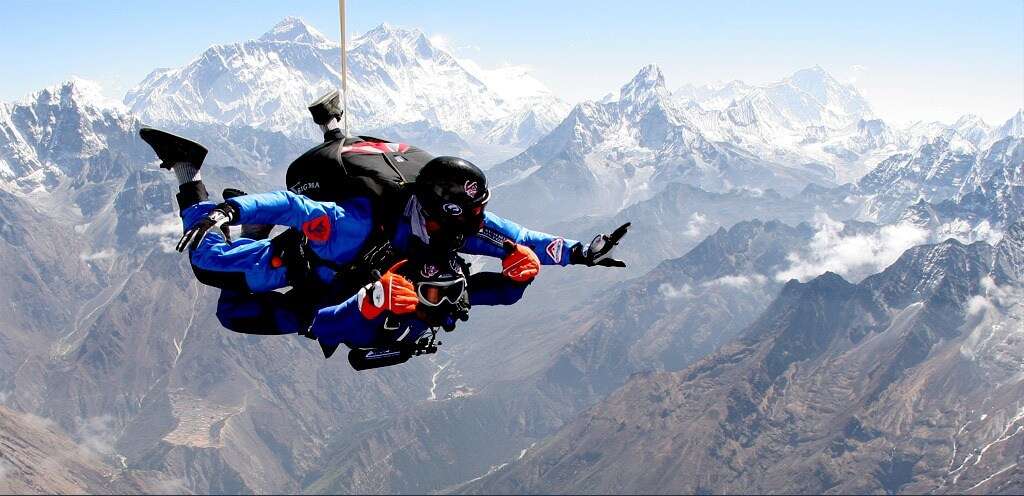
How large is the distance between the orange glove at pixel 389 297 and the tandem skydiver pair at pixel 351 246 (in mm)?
12

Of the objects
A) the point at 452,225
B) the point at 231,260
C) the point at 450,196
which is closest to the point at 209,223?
the point at 231,260

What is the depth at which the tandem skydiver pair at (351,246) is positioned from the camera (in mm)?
8734

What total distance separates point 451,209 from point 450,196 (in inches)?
6.6

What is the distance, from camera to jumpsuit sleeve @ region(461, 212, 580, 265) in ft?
35.4

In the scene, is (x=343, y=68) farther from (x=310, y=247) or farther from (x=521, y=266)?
(x=521, y=266)

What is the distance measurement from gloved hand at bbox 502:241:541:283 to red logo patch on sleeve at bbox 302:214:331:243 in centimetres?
238

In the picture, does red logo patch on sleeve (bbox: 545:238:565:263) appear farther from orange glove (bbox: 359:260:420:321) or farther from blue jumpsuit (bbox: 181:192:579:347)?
orange glove (bbox: 359:260:420:321)

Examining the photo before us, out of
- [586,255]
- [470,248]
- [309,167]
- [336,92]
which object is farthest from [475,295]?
[336,92]

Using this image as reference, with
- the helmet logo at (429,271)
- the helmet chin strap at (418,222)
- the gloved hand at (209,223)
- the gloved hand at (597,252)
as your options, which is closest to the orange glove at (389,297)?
the helmet logo at (429,271)

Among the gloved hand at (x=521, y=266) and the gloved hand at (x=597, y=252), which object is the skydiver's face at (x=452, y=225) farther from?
the gloved hand at (x=597, y=252)

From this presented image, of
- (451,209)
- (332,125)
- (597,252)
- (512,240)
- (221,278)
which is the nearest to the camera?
(451,209)

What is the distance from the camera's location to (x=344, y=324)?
30.6ft

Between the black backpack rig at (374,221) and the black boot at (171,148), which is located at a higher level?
the black boot at (171,148)

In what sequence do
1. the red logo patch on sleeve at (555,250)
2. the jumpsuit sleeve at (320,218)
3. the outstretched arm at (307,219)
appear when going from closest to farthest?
the outstretched arm at (307,219), the jumpsuit sleeve at (320,218), the red logo patch on sleeve at (555,250)
